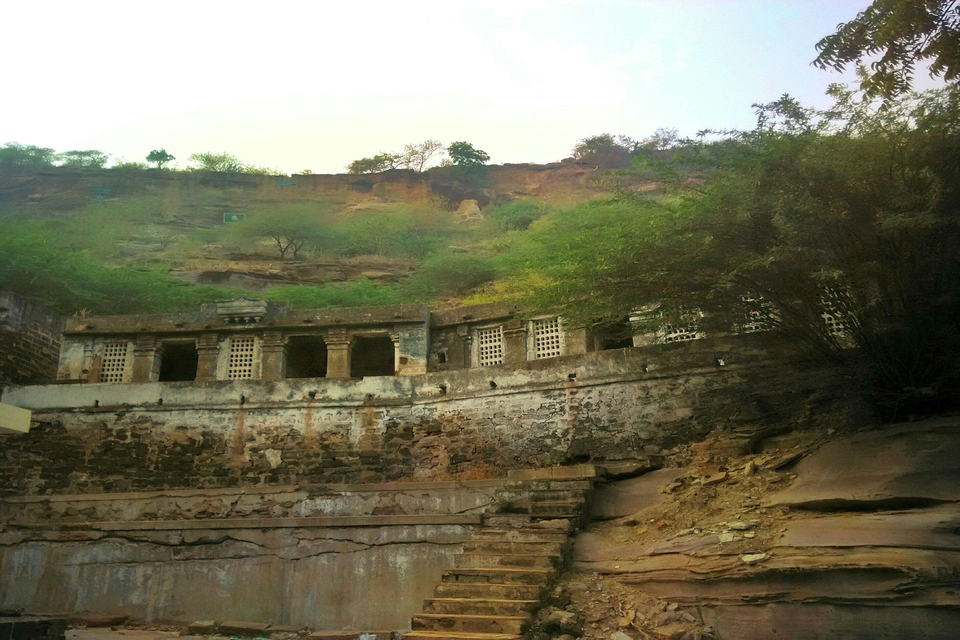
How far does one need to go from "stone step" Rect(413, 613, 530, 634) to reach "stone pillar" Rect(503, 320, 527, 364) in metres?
8.21

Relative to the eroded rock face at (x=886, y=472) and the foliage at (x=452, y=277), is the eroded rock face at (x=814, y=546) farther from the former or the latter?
the foliage at (x=452, y=277)

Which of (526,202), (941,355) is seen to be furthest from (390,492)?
(526,202)

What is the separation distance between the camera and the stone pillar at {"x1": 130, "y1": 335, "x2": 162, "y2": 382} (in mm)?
15914

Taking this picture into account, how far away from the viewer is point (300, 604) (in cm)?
983

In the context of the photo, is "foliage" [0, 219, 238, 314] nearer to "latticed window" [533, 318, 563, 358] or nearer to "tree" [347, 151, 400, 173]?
"latticed window" [533, 318, 563, 358]

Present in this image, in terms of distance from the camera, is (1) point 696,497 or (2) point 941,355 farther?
(1) point 696,497

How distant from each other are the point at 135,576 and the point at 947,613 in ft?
32.6

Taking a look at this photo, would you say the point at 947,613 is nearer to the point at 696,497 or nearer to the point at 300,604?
the point at 696,497

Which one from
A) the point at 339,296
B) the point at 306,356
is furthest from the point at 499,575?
the point at 339,296

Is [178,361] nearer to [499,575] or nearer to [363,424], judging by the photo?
[363,424]

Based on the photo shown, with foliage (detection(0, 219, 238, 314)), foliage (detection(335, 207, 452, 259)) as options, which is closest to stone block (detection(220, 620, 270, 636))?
foliage (detection(0, 219, 238, 314))

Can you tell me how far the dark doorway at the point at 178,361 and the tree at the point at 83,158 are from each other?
→ 34.2 metres

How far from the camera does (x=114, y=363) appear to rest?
16125 millimetres

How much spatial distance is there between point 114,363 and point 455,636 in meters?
12.1
